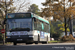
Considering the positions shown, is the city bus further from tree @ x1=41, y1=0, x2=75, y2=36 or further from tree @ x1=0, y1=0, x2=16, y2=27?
tree @ x1=41, y1=0, x2=75, y2=36

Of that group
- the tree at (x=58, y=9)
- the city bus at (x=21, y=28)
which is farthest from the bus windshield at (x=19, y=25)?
the tree at (x=58, y=9)

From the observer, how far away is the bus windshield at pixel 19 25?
2109cm

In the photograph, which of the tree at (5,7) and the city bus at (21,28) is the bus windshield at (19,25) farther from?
the tree at (5,7)

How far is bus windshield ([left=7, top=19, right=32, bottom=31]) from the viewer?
69.2 ft

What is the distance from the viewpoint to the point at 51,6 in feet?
128

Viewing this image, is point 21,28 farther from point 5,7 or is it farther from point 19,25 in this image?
point 5,7

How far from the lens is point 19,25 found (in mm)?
21141

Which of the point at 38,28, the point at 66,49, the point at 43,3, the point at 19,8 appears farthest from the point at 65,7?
the point at 66,49

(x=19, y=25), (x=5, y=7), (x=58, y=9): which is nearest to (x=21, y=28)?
(x=19, y=25)

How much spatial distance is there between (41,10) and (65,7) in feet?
14.6

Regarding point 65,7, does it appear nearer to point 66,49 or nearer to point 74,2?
point 74,2

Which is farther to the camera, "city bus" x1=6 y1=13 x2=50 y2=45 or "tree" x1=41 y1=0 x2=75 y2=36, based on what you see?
"tree" x1=41 y1=0 x2=75 y2=36

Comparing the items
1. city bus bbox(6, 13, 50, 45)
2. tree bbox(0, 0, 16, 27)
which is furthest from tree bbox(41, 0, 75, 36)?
city bus bbox(6, 13, 50, 45)

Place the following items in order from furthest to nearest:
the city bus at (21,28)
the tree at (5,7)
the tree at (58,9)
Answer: the tree at (58,9) → the tree at (5,7) → the city bus at (21,28)
